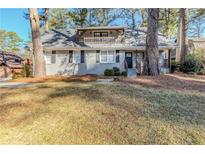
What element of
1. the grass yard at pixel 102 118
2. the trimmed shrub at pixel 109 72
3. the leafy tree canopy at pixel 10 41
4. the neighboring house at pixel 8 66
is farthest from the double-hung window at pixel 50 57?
the leafy tree canopy at pixel 10 41

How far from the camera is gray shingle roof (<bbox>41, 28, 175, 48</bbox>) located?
18766 millimetres

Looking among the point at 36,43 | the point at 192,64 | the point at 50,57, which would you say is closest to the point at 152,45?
the point at 192,64

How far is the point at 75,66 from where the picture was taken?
19000 millimetres

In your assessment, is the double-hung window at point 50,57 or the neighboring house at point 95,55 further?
the double-hung window at point 50,57

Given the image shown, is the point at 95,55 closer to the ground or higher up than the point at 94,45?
closer to the ground

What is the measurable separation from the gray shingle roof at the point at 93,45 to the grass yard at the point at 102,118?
1168 cm

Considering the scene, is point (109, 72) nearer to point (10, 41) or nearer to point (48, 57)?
point (48, 57)

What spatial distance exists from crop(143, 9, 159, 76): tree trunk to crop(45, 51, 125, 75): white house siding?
6628mm

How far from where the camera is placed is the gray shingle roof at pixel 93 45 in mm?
18766

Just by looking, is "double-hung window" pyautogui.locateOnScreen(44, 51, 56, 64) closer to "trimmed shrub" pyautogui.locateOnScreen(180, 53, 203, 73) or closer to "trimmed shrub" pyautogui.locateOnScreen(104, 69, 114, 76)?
"trimmed shrub" pyautogui.locateOnScreen(104, 69, 114, 76)

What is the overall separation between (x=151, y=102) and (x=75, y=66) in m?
13.1

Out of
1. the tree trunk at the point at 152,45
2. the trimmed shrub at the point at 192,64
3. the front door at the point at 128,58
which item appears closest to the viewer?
the tree trunk at the point at 152,45

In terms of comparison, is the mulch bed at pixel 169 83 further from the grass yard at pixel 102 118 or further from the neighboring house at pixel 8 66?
the neighboring house at pixel 8 66

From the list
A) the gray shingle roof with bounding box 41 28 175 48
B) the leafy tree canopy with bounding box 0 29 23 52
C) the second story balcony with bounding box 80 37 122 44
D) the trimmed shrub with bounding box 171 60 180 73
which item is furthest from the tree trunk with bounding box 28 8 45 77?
the leafy tree canopy with bounding box 0 29 23 52
